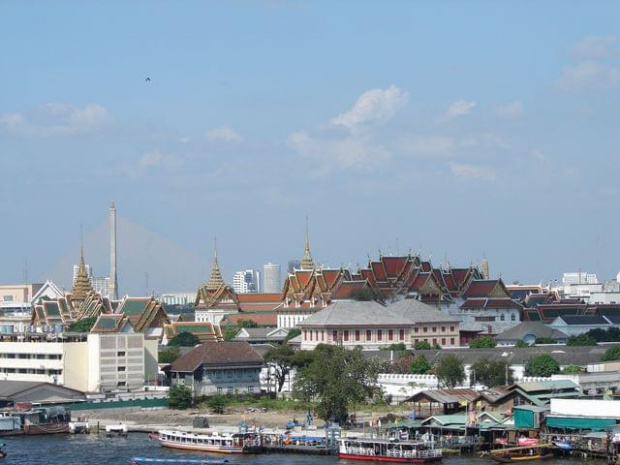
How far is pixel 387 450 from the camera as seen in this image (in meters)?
49.8

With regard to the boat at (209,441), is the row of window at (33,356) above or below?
above

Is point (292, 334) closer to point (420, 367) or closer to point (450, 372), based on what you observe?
point (420, 367)

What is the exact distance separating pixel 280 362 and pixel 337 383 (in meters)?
13.9

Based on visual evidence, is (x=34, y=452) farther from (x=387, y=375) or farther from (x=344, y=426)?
(x=387, y=375)

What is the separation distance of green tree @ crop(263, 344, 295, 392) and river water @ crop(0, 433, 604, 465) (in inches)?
485

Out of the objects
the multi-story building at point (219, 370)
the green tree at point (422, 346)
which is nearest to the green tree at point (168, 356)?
the multi-story building at point (219, 370)

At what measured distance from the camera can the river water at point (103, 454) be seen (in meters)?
50.0

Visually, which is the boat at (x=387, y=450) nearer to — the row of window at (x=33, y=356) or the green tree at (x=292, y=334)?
the row of window at (x=33, y=356)

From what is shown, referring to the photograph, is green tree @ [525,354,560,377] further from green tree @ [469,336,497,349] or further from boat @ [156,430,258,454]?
boat @ [156,430,258,454]

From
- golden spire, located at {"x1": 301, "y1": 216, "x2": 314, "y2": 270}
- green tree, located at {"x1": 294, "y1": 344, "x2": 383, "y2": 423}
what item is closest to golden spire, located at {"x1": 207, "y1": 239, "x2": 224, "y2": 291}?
golden spire, located at {"x1": 301, "y1": 216, "x2": 314, "y2": 270}

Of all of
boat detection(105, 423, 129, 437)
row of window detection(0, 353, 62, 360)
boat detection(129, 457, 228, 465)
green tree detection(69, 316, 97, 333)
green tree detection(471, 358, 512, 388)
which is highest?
green tree detection(69, 316, 97, 333)

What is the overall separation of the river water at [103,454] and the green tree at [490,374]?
15.2 m

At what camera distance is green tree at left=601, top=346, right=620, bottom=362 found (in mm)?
68250

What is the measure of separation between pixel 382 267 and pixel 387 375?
3259 centimetres
